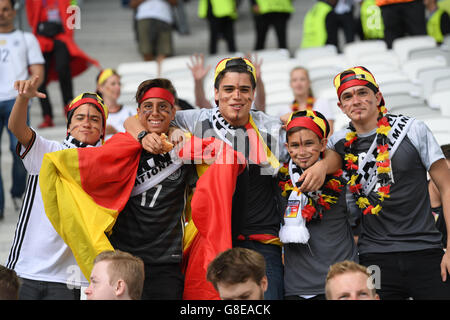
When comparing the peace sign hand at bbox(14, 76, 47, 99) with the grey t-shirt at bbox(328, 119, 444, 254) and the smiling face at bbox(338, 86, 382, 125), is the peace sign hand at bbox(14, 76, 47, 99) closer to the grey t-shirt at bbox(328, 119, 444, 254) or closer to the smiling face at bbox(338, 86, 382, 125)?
the smiling face at bbox(338, 86, 382, 125)

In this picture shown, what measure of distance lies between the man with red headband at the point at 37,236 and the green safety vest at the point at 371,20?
624 centimetres

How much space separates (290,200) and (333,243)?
12.7 inches

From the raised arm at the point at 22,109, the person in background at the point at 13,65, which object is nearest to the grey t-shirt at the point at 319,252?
the raised arm at the point at 22,109

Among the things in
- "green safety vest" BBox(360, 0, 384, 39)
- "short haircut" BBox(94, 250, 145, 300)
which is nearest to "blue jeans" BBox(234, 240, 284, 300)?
"short haircut" BBox(94, 250, 145, 300)

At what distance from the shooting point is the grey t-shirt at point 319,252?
3678mm

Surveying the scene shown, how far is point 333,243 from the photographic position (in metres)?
3.71

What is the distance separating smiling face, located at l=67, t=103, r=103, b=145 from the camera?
13.0 feet

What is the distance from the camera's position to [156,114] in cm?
387

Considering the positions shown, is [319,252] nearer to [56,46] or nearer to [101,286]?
[101,286]

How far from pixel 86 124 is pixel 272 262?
1.30m

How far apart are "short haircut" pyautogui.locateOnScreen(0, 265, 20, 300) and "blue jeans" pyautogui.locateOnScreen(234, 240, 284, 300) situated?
46.9 inches

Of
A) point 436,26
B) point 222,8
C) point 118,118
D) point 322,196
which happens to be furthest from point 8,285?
point 436,26
